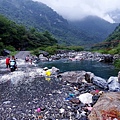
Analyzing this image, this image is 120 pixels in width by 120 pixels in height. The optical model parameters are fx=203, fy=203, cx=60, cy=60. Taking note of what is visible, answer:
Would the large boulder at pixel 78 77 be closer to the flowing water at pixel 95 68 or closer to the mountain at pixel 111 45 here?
the flowing water at pixel 95 68

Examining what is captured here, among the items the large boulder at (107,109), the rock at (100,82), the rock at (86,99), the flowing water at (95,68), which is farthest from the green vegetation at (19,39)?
the large boulder at (107,109)

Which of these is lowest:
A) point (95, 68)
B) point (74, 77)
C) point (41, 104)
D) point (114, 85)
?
point (95, 68)

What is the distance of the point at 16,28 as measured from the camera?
9106 centimetres

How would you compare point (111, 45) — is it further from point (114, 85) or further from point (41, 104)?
point (41, 104)

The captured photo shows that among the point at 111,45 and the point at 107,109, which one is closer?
the point at 107,109

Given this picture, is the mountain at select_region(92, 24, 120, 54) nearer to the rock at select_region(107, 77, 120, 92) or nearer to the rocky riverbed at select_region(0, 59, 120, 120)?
the rock at select_region(107, 77, 120, 92)

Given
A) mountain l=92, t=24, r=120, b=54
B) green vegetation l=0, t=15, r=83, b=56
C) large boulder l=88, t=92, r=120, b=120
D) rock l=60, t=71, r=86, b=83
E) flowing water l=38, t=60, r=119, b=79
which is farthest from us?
green vegetation l=0, t=15, r=83, b=56

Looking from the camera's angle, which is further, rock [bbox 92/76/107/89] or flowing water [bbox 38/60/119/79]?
flowing water [bbox 38/60/119/79]

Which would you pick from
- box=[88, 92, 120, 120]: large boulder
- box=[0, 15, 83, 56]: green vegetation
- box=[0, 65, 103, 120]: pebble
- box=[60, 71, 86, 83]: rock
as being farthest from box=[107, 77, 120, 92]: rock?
box=[0, 15, 83, 56]: green vegetation

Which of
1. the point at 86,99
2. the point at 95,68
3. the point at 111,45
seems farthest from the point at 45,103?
the point at 111,45

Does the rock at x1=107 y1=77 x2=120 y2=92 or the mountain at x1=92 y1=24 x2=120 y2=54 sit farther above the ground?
the mountain at x1=92 y1=24 x2=120 y2=54

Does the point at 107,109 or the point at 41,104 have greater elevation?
the point at 107,109

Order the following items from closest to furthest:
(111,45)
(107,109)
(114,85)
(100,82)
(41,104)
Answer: (107,109), (41,104), (114,85), (100,82), (111,45)

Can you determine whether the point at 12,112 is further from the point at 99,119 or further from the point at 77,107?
the point at 99,119
